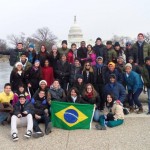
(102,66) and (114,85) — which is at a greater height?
(102,66)

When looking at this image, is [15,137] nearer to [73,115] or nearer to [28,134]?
[28,134]

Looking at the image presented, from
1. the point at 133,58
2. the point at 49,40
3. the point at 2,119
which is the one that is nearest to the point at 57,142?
the point at 2,119

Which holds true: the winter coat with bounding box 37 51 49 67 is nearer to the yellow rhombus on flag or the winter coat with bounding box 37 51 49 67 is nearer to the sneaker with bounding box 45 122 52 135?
the yellow rhombus on flag

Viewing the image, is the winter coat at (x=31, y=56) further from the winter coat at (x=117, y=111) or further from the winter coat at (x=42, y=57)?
the winter coat at (x=117, y=111)

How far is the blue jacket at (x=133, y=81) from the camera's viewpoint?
339 inches

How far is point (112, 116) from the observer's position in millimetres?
7621

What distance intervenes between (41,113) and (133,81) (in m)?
2.97

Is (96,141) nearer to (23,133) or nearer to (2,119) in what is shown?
(23,133)

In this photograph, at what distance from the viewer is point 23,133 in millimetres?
6965

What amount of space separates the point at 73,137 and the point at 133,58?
162 inches

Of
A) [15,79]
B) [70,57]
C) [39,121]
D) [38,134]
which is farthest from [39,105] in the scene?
[70,57]

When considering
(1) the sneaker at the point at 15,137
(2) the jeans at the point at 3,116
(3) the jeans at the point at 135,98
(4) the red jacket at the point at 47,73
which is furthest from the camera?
(4) the red jacket at the point at 47,73

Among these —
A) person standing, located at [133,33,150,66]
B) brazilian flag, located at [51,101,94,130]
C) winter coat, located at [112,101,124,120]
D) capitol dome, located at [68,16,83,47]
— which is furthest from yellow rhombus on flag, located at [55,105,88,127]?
capitol dome, located at [68,16,83,47]

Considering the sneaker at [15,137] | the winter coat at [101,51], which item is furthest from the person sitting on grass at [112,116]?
the winter coat at [101,51]
